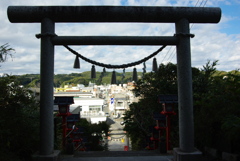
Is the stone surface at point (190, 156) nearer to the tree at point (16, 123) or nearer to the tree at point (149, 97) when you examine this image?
the tree at point (16, 123)

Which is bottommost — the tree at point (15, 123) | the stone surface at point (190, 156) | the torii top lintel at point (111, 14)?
the stone surface at point (190, 156)

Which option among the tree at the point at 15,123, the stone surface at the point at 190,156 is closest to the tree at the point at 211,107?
the stone surface at the point at 190,156

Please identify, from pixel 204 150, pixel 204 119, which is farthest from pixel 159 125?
pixel 204 119

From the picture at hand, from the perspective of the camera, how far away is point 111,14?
5.77 m

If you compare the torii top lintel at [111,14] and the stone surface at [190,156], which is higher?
the torii top lintel at [111,14]

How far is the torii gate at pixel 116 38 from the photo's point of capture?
571cm

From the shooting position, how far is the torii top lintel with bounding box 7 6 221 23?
18.8 feet

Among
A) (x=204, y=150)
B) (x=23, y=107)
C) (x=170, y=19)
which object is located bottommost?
(x=204, y=150)

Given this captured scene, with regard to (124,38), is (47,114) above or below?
below

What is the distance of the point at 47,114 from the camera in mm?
5703

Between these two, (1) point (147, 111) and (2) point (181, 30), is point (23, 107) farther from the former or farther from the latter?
(1) point (147, 111)

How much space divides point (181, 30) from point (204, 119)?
117 inches

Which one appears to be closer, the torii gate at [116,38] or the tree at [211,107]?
the torii gate at [116,38]

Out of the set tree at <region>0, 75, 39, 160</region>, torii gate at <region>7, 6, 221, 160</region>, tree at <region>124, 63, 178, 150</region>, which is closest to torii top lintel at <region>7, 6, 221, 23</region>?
torii gate at <region>7, 6, 221, 160</region>
